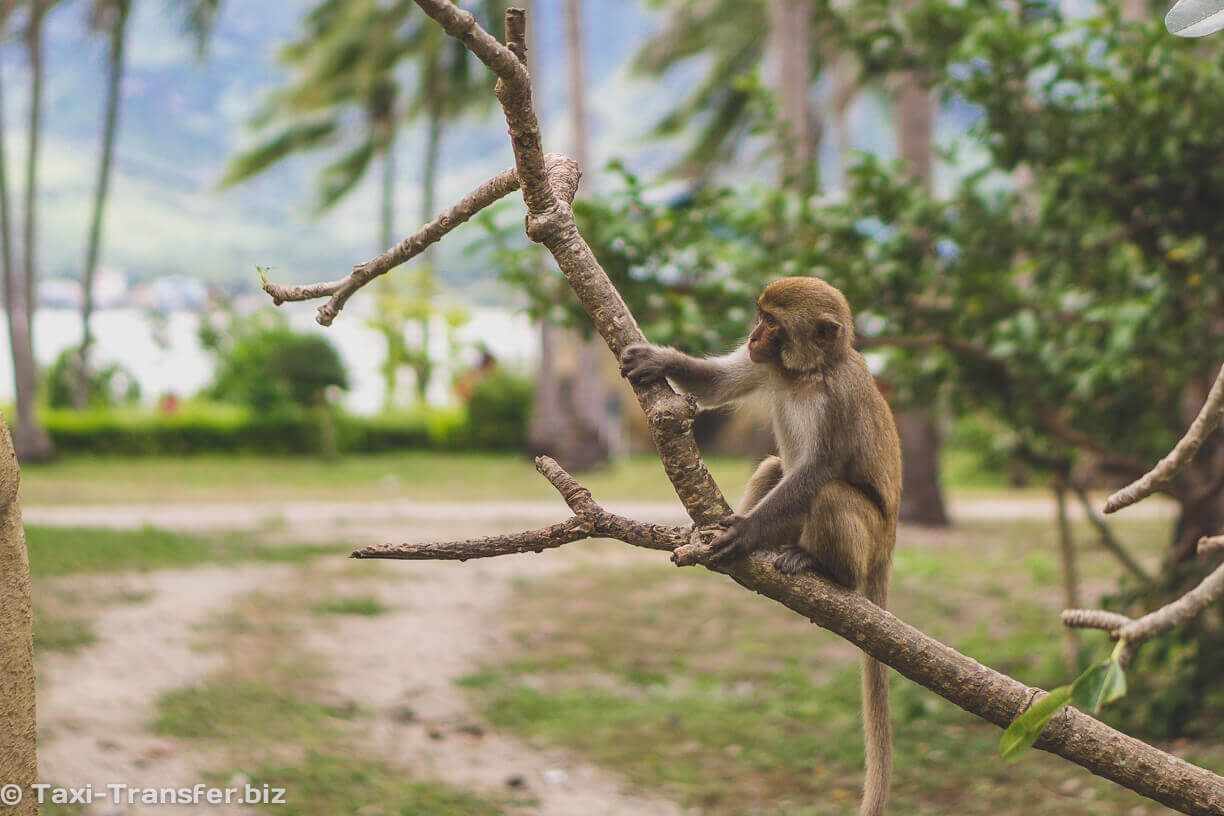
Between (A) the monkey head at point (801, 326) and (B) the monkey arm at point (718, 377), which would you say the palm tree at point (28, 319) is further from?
(A) the monkey head at point (801, 326)

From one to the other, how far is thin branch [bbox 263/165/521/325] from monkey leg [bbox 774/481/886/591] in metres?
1.13

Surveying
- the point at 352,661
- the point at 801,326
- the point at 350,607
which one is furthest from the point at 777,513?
the point at 350,607

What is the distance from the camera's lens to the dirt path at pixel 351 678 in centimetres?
500

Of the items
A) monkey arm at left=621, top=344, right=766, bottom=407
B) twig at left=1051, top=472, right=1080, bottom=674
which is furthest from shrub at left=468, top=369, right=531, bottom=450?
monkey arm at left=621, top=344, right=766, bottom=407

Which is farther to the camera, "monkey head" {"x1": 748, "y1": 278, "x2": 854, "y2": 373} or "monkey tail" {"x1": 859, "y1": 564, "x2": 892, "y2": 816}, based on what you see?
"monkey head" {"x1": 748, "y1": 278, "x2": 854, "y2": 373}

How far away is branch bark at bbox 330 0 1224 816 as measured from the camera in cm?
220

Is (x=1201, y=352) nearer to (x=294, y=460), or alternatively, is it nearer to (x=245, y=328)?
(x=294, y=460)

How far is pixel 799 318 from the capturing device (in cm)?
297

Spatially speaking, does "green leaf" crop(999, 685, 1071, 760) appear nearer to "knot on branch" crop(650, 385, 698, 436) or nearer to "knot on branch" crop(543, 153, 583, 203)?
"knot on branch" crop(650, 385, 698, 436)

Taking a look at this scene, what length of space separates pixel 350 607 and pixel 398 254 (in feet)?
20.6

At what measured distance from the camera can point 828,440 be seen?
2945 millimetres

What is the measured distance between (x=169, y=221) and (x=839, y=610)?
A: 59.5m

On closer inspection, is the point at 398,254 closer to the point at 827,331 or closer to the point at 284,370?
the point at 827,331

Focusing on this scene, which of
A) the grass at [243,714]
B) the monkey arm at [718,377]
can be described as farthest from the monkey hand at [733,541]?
the grass at [243,714]
